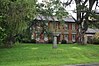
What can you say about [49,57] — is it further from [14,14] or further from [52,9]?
[52,9]

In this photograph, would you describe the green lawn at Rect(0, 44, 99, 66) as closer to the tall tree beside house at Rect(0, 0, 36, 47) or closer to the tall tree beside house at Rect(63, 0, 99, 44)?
the tall tree beside house at Rect(0, 0, 36, 47)

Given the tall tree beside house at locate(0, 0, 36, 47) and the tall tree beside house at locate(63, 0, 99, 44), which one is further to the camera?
the tall tree beside house at locate(63, 0, 99, 44)

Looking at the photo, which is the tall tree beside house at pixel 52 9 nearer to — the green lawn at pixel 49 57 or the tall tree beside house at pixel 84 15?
the tall tree beside house at pixel 84 15

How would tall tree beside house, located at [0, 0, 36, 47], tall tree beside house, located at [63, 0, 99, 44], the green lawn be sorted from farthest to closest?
tall tree beside house, located at [63, 0, 99, 44], the green lawn, tall tree beside house, located at [0, 0, 36, 47]

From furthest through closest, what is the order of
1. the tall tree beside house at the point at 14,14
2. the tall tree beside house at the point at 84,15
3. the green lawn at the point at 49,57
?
the tall tree beside house at the point at 84,15 < the green lawn at the point at 49,57 < the tall tree beside house at the point at 14,14

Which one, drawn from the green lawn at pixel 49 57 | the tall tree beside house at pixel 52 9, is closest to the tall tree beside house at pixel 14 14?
the green lawn at pixel 49 57

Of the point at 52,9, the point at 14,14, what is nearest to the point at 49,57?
the point at 14,14

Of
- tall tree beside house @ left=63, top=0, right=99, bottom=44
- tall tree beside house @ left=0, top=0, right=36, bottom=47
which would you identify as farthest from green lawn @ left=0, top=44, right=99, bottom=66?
tall tree beside house @ left=63, top=0, right=99, bottom=44

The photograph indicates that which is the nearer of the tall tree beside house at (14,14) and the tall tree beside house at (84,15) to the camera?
the tall tree beside house at (14,14)

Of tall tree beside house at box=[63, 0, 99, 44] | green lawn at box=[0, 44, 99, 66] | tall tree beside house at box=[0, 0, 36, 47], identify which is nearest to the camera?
tall tree beside house at box=[0, 0, 36, 47]

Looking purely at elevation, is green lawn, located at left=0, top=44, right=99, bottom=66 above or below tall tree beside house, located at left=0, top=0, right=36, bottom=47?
below

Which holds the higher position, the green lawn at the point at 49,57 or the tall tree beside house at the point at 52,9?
the tall tree beside house at the point at 52,9

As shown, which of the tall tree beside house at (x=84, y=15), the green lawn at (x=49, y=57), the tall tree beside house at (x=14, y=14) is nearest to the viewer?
the tall tree beside house at (x=14, y=14)

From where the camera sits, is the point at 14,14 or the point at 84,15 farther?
the point at 84,15
